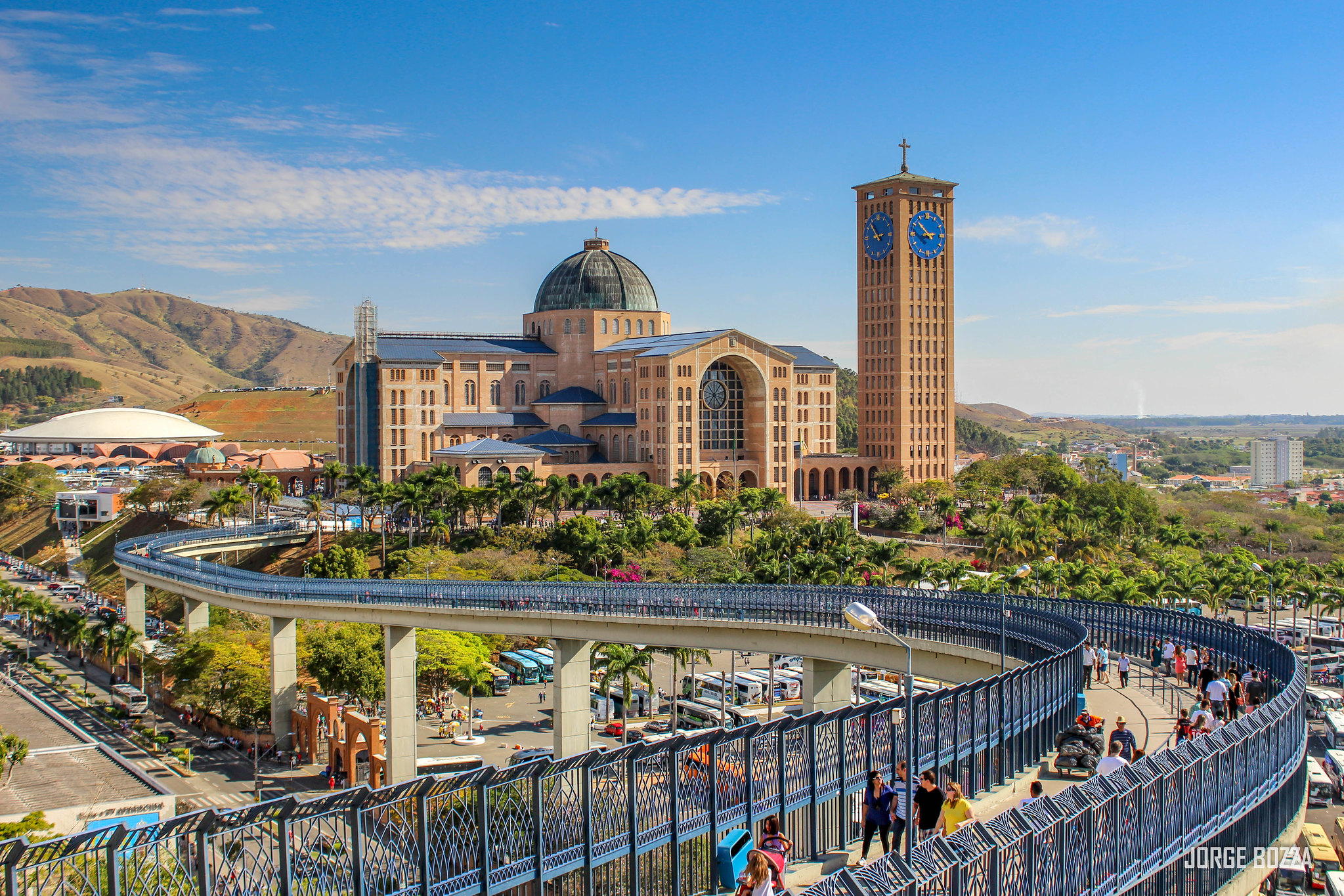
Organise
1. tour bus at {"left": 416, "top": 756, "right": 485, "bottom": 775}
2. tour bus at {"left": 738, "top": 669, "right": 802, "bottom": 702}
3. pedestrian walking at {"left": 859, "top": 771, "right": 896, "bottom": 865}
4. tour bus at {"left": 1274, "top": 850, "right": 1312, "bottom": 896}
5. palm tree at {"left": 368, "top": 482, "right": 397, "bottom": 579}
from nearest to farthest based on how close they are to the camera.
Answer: pedestrian walking at {"left": 859, "top": 771, "right": 896, "bottom": 865} → tour bus at {"left": 1274, "top": 850, "right": 1312, "bottom": 896} → tour bus at {"left": 416, "top": 756, "right": 485, "bottom": 775} → tour bus at {"left": 738, "top": 669, "right": 802, "bottom": 702} → palm tree at {"left": 368, "top": 482, "right": 397, "bottom": 579}

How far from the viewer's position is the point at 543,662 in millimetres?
70688

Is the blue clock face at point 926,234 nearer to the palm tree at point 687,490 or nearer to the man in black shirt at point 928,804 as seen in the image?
the palm tree at point 687,490

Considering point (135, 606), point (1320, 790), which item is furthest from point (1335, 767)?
point (135, 606)

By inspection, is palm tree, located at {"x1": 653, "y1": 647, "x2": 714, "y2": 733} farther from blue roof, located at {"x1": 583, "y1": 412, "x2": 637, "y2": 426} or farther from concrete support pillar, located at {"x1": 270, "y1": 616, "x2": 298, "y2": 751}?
blue roof, located at {"x1": 583, "y1": 412, "x2": 637, "y2": 426}

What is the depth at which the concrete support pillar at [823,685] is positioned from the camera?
44.3 meters

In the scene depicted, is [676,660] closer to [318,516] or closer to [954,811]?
[318,516]

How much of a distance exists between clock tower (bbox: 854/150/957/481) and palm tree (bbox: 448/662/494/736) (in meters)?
68.3

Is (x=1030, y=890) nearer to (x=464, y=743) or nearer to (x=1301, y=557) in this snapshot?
(x=464, y=743)

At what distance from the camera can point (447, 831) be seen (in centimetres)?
1841

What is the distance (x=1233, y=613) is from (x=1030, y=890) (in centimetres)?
8327

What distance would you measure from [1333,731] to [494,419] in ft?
262

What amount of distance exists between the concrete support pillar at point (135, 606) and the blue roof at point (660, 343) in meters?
49.8

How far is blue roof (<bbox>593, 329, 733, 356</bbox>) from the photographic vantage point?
110 metres

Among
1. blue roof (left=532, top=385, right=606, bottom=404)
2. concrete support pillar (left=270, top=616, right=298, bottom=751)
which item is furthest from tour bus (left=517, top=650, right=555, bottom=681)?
blue roof (left=532, top=385, right=606, bottom=404)
